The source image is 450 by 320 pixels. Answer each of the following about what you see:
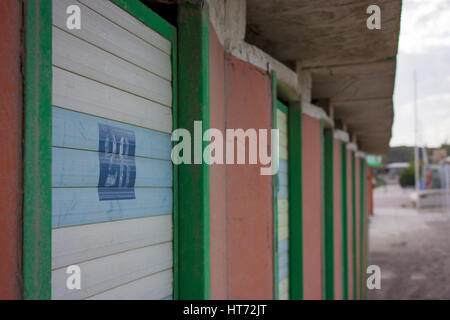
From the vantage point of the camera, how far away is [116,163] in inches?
71.2

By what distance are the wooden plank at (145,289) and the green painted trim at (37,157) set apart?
481mm

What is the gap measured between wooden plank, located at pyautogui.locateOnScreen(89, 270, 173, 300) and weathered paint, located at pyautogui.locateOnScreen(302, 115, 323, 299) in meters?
2.72

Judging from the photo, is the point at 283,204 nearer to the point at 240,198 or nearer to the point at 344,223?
the point at 240,198

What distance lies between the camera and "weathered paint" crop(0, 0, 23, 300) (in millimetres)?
1125

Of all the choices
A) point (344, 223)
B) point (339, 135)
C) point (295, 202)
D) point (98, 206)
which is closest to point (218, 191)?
point (98, 206)

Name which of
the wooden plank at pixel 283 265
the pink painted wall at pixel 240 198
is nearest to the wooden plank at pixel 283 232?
the wooden plank at pixel 283 265

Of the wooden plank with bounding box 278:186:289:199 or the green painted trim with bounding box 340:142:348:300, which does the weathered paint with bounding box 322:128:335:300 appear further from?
the wooden plank with bounding box 278:186:289:199

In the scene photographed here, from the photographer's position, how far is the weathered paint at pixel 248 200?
2908 millimetres

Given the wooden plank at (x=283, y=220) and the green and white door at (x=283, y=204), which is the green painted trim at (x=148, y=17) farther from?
the wooden plank at (x=283, y=220)

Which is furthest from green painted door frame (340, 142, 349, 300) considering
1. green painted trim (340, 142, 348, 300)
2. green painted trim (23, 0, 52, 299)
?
green painted trim (23, 0, 52, 299)

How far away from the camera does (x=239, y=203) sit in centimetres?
296

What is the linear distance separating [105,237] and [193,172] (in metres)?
0.60
